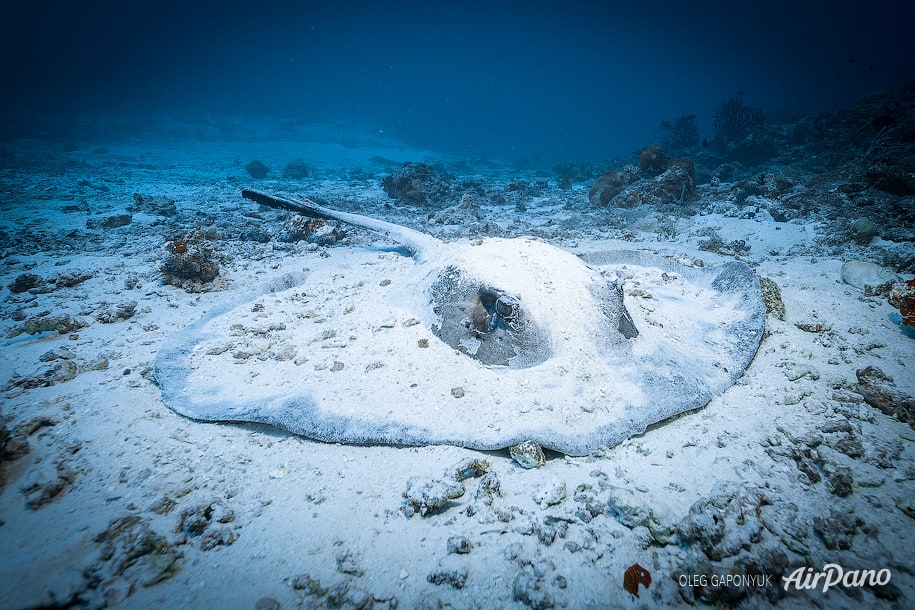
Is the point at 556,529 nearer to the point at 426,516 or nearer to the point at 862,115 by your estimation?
the point at 426,516

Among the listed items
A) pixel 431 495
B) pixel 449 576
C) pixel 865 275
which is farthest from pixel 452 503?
pixel 865 275

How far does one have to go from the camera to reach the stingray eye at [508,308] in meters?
3.12

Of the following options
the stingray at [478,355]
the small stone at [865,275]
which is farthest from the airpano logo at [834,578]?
the small stone at [865,275]

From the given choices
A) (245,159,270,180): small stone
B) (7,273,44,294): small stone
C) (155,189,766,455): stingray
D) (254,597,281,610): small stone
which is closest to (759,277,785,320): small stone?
(155,189,766,455): stingray

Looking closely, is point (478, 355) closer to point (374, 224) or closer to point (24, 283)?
point (374, 224)

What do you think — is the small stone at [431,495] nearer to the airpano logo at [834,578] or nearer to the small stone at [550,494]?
the small stone at [550,494]

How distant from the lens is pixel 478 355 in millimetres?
3158

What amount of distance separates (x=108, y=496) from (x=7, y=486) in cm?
72

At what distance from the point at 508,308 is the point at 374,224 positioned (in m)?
4.48

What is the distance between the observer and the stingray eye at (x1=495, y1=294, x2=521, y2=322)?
3119 mm

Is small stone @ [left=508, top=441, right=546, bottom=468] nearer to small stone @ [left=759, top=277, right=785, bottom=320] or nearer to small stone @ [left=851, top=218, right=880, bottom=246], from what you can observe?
small stone @ [left=759, top=277, right=785, bottom=320]

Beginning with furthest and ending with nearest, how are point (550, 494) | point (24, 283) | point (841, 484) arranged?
point (24, 283) → point (550, 494) → point (841, 484)

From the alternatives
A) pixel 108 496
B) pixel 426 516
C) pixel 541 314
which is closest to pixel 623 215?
pixel 541 314

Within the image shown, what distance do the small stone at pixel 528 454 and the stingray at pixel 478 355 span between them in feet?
0.29
